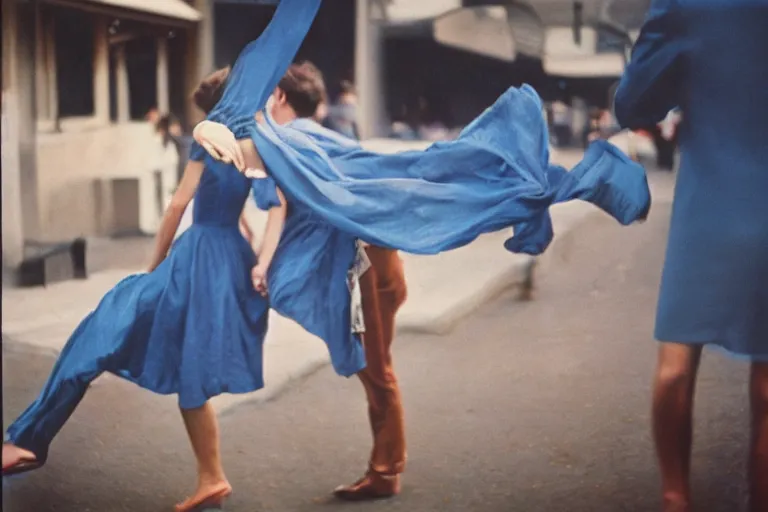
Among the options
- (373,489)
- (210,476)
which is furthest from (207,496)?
(373,489)

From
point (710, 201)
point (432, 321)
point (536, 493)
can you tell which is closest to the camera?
point (710, 201)

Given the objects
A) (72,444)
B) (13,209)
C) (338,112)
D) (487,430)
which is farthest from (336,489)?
(13,209)

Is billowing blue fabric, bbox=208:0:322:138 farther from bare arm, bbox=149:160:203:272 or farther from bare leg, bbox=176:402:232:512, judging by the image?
bare leg, bbox=176:402:232:512

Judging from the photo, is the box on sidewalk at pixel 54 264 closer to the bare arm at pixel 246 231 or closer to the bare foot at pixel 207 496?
the bare arm at pixel 246 231

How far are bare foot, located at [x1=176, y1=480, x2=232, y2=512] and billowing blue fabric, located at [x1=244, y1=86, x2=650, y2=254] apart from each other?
26.1 inches

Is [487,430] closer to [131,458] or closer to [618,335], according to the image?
[618,335]

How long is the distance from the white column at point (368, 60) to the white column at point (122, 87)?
56 cm

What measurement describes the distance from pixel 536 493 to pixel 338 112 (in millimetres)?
948

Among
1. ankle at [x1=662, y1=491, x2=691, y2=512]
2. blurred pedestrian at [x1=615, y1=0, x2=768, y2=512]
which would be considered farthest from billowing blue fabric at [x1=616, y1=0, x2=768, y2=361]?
ankle at [x1=662, y1=491, x2=691, y2=512]

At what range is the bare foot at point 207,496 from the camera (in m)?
2.17

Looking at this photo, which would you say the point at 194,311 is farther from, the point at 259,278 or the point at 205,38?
the point at 205,38

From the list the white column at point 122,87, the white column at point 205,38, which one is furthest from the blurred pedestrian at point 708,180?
the white column at point 122,87

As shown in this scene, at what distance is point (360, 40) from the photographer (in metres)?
2.24

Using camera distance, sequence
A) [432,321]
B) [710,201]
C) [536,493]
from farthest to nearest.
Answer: [432,321]
[536,493]
[710,201]
